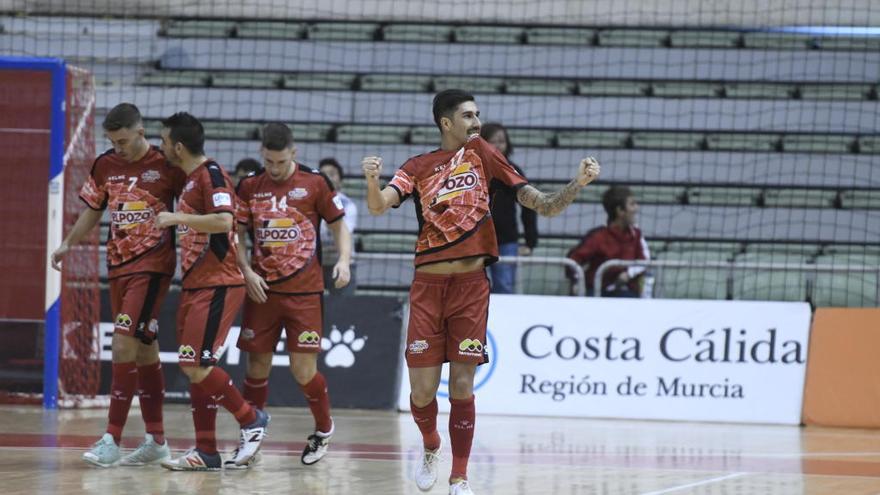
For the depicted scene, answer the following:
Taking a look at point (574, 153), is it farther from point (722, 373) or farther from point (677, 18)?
point (722, 373)

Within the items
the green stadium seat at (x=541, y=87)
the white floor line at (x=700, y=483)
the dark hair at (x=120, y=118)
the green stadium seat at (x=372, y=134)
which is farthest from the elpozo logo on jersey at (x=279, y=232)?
the green stadium seat at (x=541, y=87)

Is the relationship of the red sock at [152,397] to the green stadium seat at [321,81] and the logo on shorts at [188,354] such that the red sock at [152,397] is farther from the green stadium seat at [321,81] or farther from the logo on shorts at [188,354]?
the green stadium seat at [321,81]

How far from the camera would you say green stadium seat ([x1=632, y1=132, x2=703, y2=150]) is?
16344 millimetres

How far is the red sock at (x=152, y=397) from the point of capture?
8305 mm

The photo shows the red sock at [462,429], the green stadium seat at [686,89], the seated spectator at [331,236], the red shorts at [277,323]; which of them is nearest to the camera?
the red sock at [462,429]

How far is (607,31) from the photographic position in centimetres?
1741

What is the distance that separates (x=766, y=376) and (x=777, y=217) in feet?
13.4

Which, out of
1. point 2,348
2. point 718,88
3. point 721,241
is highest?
point 718,88

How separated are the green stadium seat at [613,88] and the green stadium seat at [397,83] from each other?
193cm

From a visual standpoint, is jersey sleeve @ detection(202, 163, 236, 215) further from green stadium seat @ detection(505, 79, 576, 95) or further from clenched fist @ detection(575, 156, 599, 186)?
green stadium seat @ detection(505, 79, 576, 95)

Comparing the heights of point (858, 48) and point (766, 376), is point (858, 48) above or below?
above

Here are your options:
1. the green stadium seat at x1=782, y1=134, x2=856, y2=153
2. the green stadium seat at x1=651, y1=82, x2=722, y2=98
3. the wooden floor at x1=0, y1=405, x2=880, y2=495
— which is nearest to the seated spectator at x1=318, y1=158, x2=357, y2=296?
the wooden floor at x1=0, y1=405, x2=880, y2=495

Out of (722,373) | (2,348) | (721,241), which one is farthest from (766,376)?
(2,348)

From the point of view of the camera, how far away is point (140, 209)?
819cm
